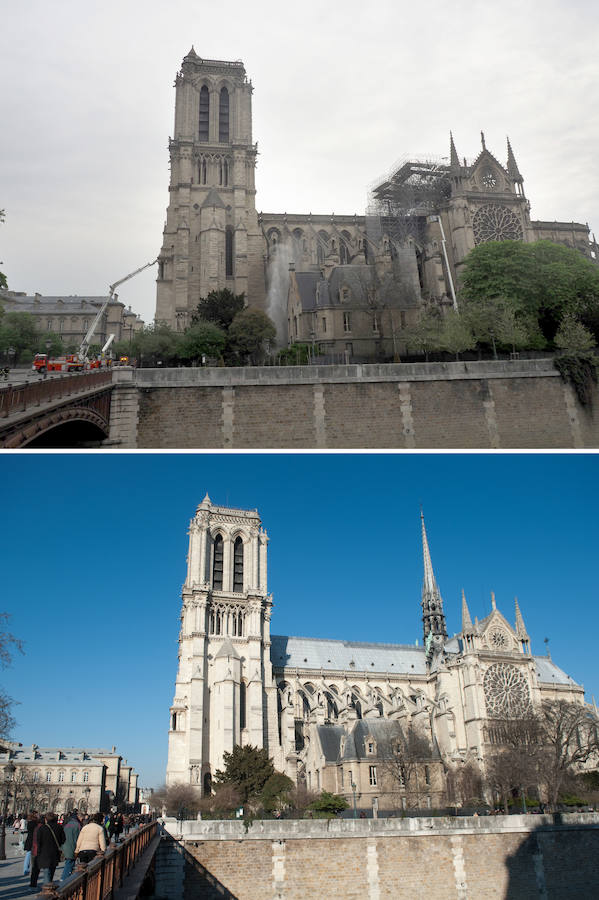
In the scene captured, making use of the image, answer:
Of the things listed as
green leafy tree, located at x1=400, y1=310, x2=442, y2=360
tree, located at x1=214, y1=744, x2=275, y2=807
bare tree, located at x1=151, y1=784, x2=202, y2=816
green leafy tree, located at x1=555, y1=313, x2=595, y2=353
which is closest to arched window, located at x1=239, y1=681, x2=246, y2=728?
tree, located at x1=214, y1=744, x2=275, y2=807

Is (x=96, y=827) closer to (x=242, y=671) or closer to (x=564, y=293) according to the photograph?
(x=564, y=293)

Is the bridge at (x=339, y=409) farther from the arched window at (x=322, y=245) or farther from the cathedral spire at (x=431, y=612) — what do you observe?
the arched window at (x=322, y=245)

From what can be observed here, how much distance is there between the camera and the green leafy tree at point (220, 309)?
44156 millimetres

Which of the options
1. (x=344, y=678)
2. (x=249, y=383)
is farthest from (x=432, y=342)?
(x=344, y=678)

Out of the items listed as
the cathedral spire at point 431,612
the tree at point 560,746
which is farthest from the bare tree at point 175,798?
the cathedral spire at point 431,612

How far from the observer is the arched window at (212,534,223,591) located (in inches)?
1998

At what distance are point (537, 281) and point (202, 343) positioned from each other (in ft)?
62.3

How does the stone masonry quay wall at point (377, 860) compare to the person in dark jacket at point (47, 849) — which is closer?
the person in dark jacket at point (47, 849)

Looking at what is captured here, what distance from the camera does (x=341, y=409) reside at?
30188 mm

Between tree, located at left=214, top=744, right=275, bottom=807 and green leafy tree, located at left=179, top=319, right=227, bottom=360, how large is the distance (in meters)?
22.1

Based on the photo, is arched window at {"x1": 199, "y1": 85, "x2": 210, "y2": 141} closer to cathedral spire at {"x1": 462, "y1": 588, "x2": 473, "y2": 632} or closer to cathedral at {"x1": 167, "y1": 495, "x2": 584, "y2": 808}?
cathedral at {"x1": 167, "y1": 495, "x2": 584, "y2": 808}

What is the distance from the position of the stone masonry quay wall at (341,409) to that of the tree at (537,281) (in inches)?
300

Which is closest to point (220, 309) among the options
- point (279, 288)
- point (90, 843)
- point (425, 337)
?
point (425, 337)

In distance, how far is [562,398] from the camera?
32281 mm
